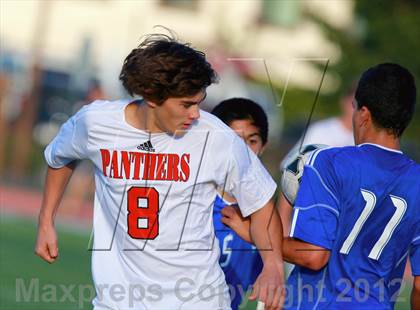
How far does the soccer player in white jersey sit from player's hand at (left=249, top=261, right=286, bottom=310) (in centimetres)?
3

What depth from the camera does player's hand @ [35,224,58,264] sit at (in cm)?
473

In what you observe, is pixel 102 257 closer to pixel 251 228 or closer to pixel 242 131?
pixel 251 228

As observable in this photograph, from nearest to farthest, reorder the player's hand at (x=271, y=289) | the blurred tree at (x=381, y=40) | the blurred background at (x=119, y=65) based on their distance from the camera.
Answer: the player's hand at (x=271, y=289)
the blurred background at (x=119, y=65)
the blurred tree at (x=381, y=40)

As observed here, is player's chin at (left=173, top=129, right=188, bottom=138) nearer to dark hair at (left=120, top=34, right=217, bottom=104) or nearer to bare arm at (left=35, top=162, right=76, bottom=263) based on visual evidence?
dark hair at (left=120, top=34, right=217, bottom=104)

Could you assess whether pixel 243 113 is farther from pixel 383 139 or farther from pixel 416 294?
pixel 416 294

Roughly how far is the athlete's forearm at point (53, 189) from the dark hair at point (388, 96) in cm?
145

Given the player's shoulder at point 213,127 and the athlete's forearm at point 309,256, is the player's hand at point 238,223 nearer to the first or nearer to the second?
the athlete's forearm at point 309,256

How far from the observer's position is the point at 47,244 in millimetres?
4730

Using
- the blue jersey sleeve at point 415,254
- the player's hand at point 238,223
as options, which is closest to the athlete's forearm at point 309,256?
the player's hand at point 238,223

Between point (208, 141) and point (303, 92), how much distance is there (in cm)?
1835

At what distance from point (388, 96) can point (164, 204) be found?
3.66ft

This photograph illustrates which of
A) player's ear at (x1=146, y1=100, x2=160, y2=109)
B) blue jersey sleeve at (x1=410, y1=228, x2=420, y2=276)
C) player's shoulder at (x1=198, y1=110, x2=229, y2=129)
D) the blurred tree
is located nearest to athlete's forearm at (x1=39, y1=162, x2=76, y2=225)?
player's ear at (x1=146, y1=100, x2=160, y2=109)

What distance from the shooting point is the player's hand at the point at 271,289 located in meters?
4.25

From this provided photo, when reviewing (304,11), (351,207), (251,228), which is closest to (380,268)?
(351,207)
